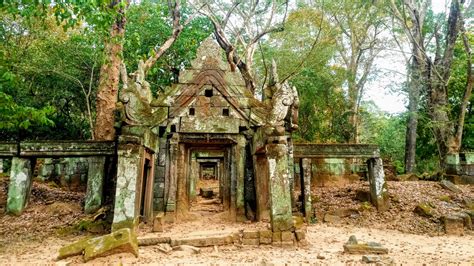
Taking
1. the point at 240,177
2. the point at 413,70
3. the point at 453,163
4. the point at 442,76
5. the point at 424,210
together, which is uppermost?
the point at 413,70

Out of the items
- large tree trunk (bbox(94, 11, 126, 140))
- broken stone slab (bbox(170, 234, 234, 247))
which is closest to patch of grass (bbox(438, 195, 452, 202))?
broken stone slab (bbox(170, 234, 234, 247))

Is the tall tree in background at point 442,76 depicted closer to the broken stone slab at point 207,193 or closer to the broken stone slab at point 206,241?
the broken stone slab at point 206,241

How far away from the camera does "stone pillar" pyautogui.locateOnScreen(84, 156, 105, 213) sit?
8734 mm

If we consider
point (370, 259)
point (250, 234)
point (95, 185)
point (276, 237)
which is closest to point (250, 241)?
point (250, 234)

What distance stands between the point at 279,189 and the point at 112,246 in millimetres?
3136

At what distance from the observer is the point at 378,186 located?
9.55 m

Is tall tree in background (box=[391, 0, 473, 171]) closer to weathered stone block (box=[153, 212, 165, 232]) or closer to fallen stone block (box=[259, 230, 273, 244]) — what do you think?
fallen stone block (box=[259, 230, 273, 244])

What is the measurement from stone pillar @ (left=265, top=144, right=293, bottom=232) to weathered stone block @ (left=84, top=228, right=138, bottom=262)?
2.62 m

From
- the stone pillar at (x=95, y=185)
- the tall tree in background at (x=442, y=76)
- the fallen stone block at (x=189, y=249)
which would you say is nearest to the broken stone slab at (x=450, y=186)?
the tall tree in background at (x=442, y=76)

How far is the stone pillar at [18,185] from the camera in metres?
8.59

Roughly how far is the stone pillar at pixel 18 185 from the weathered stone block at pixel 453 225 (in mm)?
10743

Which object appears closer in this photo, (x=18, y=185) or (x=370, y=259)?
(x=370, y=259)

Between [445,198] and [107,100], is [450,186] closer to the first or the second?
[445,198]

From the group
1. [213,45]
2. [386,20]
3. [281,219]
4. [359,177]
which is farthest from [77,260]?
[386,20]
